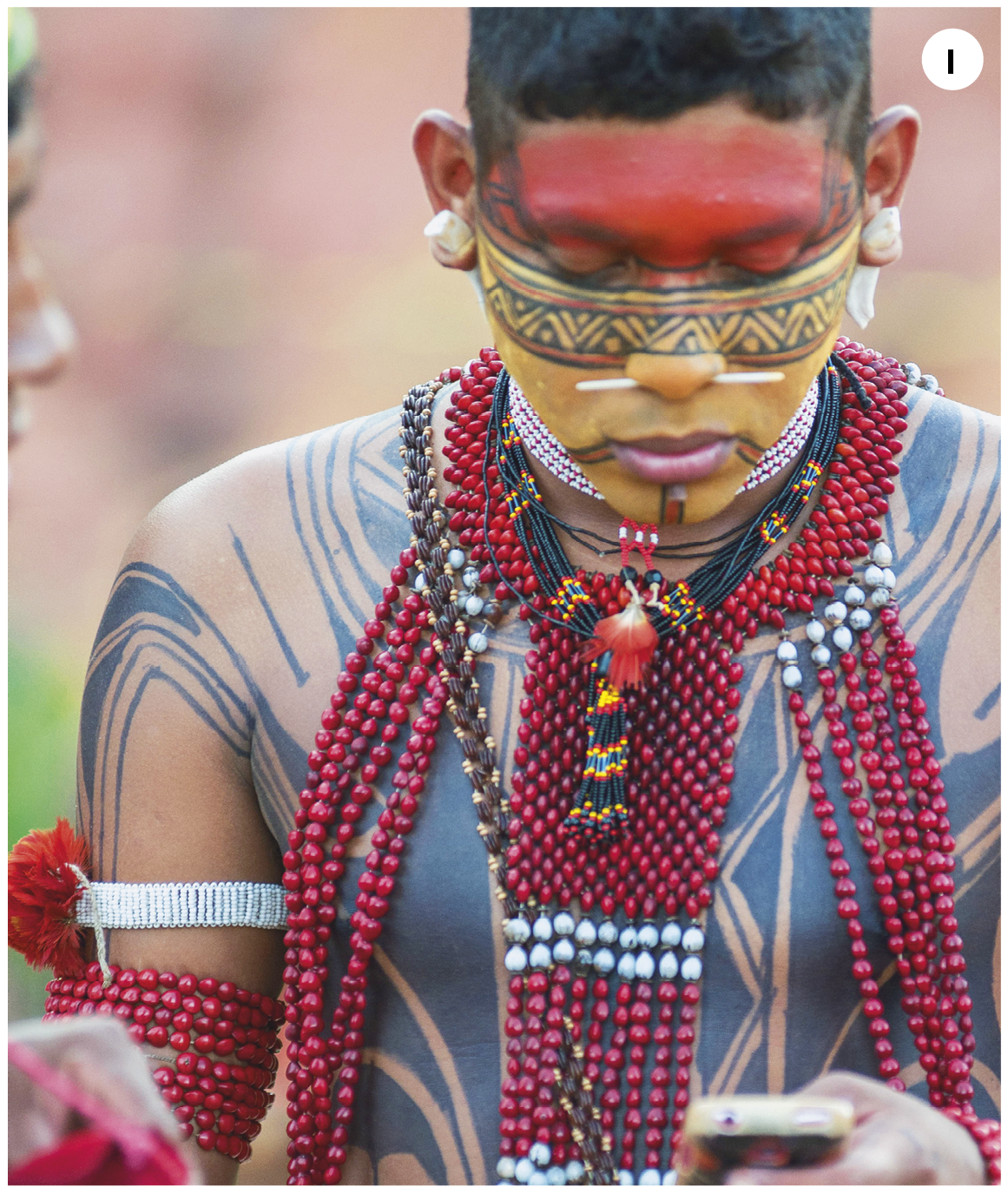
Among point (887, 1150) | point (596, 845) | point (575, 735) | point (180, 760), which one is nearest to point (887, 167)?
point (575, 735)

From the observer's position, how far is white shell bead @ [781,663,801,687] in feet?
7.43

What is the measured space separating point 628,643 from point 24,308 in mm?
943

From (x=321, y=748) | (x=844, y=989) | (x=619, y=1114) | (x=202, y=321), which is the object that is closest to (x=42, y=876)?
(x=321, y=748)

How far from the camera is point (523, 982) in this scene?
2215 millimetres

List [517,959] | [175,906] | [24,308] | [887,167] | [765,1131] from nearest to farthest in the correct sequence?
[765,1131], [24,308], [887,167], [517,959], [175,906]

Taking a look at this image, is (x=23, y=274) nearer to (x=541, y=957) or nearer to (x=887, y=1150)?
(x=541, y=957)

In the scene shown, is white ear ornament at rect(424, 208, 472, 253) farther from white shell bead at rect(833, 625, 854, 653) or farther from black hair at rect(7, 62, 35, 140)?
white shell bead at rect(833, 625, 854, 653)

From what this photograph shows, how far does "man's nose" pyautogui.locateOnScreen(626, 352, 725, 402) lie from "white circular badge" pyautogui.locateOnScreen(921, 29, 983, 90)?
669mm

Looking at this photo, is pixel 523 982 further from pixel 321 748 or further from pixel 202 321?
pixel 202 321

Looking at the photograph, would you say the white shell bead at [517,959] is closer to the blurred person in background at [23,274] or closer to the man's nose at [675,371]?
the man's nose at [675,371]

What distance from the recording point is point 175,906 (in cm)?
234

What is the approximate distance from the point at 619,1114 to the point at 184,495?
1254 millimetres

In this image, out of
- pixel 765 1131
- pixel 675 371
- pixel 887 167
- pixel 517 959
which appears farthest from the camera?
pixel 517 959

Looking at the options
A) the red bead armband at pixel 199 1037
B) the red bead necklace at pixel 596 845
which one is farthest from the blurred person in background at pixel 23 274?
the red bead armband at pixel 199 1037
